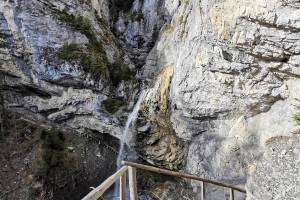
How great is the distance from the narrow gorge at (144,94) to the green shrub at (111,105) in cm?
4

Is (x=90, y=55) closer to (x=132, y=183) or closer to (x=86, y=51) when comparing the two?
(x=86, y=51)

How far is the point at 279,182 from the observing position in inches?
267

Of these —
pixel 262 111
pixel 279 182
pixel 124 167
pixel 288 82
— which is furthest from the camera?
pixel 262 111

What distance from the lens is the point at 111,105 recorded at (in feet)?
46.6

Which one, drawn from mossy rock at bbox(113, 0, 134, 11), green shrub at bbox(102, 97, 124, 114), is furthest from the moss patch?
mossy rock at bbox(113, 0, 134, 11)

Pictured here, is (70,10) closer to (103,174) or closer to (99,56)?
(99,56)

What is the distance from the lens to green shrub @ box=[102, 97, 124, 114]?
14156 mm

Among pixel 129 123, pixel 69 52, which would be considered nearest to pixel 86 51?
pixel 69 52

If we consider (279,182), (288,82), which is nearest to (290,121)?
(288,82)

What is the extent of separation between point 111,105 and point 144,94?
138 centimetres

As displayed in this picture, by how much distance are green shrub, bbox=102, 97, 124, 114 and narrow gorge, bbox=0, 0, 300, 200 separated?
4 cm

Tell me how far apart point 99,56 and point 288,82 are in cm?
785

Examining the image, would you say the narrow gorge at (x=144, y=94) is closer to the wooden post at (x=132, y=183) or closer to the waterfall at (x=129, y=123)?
the waterfall at (x=129, y=123)

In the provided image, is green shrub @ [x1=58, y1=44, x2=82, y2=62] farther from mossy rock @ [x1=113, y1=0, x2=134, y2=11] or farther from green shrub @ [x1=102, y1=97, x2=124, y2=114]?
mossy rock @ [x1=113, y1=0, x2=134, y2=11]
